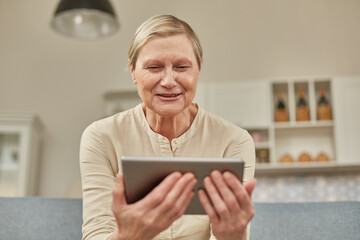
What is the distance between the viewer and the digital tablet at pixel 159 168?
109cm

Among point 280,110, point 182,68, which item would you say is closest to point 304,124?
point 280,110

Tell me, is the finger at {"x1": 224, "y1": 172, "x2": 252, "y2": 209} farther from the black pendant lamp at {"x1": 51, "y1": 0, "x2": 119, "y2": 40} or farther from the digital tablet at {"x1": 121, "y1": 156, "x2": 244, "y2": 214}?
the black pendant lamp at {"x1": 51, "y1": 0, "x2": 119, "y2": 40}

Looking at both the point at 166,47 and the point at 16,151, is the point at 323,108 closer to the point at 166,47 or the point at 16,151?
the point at 16,151

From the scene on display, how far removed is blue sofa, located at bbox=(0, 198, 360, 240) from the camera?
67.1 inches

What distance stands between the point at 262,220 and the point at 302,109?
2.88 metres

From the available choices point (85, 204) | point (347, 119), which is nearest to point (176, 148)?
point (85, 204)

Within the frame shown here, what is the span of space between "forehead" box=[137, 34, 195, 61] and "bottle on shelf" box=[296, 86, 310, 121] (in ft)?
10.6

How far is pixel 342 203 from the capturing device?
174 cm

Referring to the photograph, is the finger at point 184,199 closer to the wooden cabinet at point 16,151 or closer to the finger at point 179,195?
the finger at point 179,195

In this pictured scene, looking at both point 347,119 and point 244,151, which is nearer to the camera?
point 244,151

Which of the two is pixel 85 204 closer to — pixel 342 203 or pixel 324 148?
pixel 342 203

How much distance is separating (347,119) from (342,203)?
2.82 m

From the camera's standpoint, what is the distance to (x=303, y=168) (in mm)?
4430

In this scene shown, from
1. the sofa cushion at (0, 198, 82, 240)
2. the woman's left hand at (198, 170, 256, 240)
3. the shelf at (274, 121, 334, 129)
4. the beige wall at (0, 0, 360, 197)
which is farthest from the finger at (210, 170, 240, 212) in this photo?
the beige wall at (0, 0, 360, 197)
